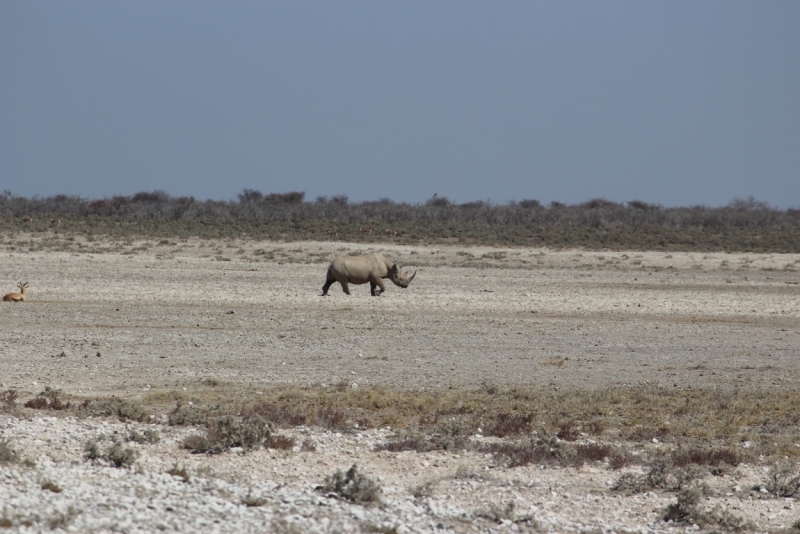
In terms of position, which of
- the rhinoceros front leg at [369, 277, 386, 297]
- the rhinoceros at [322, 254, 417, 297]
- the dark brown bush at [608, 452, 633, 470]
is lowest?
the dark brown bush at [608, 452, 633, 470]

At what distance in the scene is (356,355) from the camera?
14477mm

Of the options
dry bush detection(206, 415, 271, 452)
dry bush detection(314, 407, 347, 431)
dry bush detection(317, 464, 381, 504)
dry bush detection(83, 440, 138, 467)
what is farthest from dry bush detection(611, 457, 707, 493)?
dry bush detection(83, 440, 138, 467)

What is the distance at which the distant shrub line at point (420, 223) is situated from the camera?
128 ft

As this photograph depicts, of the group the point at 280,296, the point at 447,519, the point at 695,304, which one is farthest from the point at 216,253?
the point at 447,519

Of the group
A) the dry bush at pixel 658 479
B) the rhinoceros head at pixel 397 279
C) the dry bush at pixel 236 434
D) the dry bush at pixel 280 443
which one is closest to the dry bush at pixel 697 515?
the dry bush at pixel 658 479

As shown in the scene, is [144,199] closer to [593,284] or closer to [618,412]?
[593,284]

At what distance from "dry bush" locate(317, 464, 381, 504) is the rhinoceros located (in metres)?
15.0

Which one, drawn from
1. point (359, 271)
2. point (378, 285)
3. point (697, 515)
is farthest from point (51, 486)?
point (378, 285)

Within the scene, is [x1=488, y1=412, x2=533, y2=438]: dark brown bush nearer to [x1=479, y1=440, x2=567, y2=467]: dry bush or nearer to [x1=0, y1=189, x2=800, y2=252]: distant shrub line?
[x1=479, y1=440, x2=567, y2=467]: dry bush

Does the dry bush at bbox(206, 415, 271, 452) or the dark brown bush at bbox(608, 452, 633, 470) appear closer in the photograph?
the dry bush at bbox(206, 415, 271, 452)

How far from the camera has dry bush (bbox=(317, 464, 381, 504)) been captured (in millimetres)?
7172

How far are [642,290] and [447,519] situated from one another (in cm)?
1886

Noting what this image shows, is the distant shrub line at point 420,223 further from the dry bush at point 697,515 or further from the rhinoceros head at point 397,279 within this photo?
the dry bush at point 697,515

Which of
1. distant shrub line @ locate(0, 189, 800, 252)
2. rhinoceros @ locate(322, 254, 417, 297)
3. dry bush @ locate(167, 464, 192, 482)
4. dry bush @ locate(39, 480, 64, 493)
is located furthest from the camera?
distant shrub line @ locate(0, 189, 800, 252)
